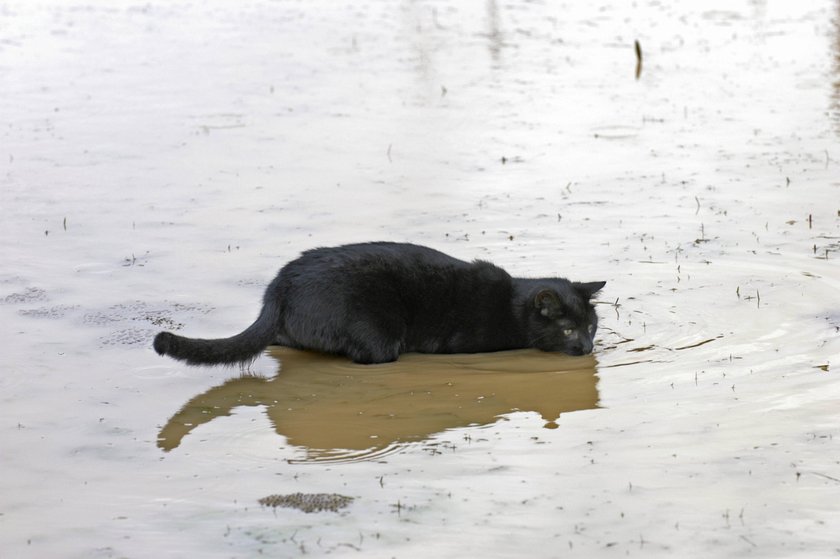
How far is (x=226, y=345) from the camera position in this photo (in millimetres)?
7633

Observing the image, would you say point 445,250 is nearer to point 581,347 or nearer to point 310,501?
point 581,347

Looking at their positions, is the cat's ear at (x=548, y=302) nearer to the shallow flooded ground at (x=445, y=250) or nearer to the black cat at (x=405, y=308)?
the black cat at (x=405, y=308)

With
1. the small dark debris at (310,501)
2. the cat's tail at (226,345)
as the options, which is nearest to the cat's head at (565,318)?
the cat's tail at (226,345)

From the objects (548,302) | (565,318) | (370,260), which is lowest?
(565,318)

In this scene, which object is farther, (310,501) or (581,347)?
(581,347)

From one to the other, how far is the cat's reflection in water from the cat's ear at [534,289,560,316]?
32 cm

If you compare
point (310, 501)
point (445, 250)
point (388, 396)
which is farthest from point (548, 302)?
point (310, 501)

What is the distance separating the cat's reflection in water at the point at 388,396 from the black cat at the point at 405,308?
12 centimetres

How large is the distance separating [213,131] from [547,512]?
10158 mm

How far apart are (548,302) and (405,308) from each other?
0.95 m

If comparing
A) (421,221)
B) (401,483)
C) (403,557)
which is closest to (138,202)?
(421,221)

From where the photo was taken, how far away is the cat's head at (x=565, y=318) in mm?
8320

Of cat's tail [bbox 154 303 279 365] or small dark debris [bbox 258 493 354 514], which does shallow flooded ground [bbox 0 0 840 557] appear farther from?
cat's tail [bbox 154 303 279 365]

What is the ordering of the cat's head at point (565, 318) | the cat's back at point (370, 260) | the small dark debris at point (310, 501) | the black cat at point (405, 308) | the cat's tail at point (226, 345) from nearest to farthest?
the small dark debris at point (310, 501)
the cat's tail at point (226, 345)
the black cat at point (405, 308)
the cat's back at point (370, 260)
the cat's head at point (565, 318)
